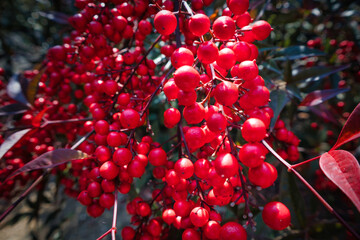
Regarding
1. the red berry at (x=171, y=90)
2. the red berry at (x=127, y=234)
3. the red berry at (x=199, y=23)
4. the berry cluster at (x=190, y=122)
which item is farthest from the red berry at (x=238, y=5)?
the red berry at (x=127, y=234)

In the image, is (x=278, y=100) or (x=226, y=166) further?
(x=278, y=100)

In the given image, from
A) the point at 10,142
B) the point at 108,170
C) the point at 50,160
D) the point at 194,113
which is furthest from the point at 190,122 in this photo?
the point at 10,142

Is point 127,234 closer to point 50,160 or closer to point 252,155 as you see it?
point 50,160

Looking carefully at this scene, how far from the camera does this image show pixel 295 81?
1.00 metres

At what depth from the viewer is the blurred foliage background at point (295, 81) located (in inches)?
39.8

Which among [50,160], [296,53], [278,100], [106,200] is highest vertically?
[296,53]

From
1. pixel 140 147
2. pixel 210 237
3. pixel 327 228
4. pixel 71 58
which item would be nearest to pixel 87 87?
pixel 71 58

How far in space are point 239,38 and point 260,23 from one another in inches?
2.9

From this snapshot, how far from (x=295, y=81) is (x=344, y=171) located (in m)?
0.71

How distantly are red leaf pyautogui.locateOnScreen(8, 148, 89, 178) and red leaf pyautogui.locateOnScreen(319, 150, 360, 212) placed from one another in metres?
0.60

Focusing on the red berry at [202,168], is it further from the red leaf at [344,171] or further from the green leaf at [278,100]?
the green leaf at [278,100]

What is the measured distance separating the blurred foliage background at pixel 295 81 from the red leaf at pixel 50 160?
35 cm

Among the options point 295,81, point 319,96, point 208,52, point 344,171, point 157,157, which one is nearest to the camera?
point 344,171

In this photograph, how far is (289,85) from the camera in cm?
97
